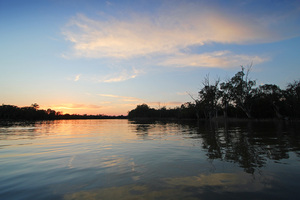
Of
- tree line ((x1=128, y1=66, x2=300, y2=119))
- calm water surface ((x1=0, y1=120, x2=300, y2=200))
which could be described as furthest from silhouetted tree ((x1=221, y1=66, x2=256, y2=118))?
calm water surface ((x1=0, y1=120, x2=300, y2=200))

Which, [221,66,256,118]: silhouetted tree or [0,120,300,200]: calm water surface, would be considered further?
[221,66,256,118]: silhouetted tree

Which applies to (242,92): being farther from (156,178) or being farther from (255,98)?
(156,178)

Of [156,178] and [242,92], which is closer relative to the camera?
[156,178]

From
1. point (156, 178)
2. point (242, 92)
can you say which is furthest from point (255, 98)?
point (156, 178)

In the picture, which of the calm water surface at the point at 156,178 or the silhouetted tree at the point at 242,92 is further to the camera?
the silhouetted tree at the point at 242,92

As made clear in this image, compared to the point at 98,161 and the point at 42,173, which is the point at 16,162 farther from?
the point at 98,161

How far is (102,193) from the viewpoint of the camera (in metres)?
4.12

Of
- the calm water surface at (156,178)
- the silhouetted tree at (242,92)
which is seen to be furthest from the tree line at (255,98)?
the calm water surface at (156,178)

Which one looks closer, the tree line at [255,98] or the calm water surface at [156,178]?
the calm water surface at [156,178]

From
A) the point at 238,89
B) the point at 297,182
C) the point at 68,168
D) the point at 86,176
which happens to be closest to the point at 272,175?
the point at 297,182

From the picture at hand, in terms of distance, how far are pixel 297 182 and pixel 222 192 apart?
2.13 meters

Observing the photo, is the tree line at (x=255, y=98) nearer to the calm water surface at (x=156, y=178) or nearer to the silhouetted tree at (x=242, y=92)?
the silhouetted tree at (x=242, y=92)

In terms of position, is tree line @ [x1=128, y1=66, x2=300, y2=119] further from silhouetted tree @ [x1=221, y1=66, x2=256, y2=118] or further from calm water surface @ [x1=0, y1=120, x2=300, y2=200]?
calm water surface @ [x1=0, y1=120, x2=300, y2=200]

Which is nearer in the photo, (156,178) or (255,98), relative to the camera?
(156,178)
